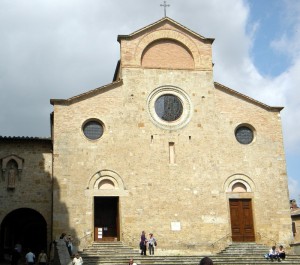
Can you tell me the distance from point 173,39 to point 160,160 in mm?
7057

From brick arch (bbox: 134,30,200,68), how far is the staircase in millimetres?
10114

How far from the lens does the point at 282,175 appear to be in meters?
25.0

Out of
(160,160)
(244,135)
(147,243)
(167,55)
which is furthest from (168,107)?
(147,243)

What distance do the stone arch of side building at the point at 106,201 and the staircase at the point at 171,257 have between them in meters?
1.02

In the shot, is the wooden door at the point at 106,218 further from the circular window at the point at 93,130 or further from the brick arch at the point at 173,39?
the brick arch at the point at 173,39

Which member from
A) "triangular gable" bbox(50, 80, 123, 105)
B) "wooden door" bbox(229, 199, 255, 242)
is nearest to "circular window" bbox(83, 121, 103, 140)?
"triangular gable" bbox(50, 80, 123, 105)

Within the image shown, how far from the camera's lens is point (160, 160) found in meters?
23.8

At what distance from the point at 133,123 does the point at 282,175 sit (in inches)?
334

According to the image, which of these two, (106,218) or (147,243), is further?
(106,218)

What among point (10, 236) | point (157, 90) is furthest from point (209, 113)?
point (10, 236)

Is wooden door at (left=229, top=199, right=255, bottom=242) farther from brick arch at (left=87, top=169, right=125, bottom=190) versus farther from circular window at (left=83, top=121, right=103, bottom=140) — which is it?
circular window at (left=83, top=121, right=103, bottom=140)

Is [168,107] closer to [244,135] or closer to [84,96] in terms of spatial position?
[244,135]

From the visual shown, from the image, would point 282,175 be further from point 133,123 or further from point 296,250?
point 133,123

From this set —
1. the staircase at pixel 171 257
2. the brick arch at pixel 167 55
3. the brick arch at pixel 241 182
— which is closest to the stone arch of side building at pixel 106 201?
the staircase at pixel 171 257
